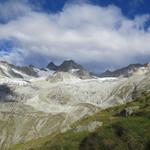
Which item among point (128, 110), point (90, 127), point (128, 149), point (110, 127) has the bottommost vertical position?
point (128, 149)

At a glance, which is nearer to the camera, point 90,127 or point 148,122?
point 148,122

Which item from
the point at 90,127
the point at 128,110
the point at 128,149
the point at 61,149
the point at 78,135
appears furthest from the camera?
the point at 128,110

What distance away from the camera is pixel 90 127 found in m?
151

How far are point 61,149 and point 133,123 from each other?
64.4 feet

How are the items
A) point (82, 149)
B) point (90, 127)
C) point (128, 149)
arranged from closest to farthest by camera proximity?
1. point (128, 149)
2. point (82, 149)
3. point (90, 127)

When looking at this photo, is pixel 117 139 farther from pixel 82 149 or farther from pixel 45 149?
pixel 45 149

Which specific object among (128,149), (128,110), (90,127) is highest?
(128,110)

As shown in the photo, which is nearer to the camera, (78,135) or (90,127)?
(78,135)

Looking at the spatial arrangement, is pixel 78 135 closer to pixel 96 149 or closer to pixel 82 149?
pixel 82 149

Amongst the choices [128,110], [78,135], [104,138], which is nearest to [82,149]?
[104,138]

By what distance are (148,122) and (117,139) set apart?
17790 millimetres

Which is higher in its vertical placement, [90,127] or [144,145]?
[90,127]

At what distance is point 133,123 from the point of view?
116812 mm

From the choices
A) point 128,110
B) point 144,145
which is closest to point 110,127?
point 144,145
